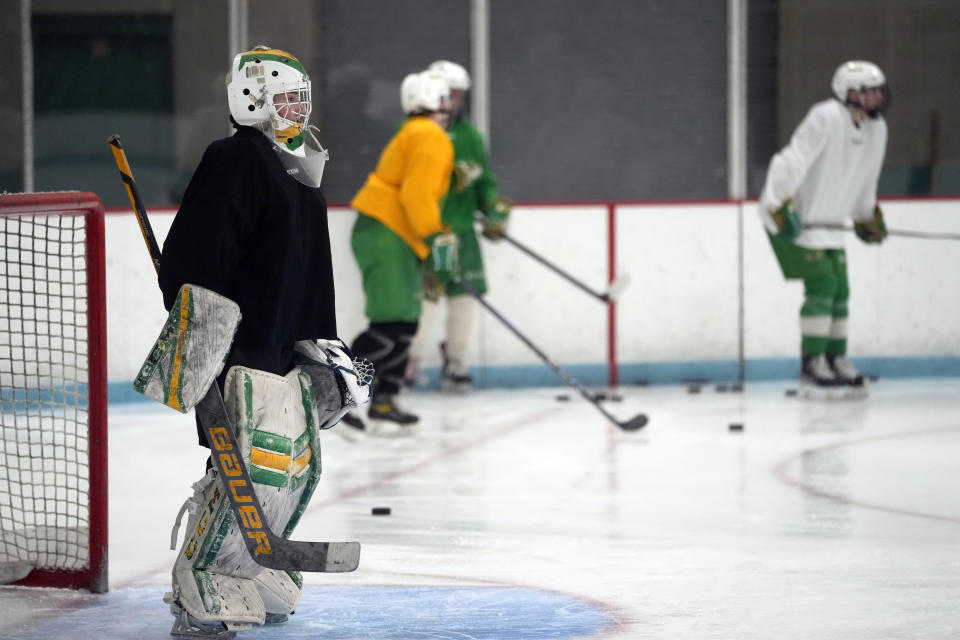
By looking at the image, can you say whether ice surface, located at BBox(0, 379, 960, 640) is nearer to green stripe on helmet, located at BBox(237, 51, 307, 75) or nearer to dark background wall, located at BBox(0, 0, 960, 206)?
green stripe on helmet, located at BBox(237, 51, 307, 75)

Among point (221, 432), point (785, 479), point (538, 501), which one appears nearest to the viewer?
point (221, 432)

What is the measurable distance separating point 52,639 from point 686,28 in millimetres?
6051

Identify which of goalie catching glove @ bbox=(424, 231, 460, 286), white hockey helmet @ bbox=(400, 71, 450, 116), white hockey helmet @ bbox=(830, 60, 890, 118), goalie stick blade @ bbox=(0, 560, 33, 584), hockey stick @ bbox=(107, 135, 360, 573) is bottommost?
goalie stick blade @ bbox=(0, 560, 33, 584)

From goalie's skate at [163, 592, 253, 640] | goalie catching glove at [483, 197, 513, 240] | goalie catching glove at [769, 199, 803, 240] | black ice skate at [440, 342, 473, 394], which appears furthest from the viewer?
black ice skate at [440, 342, 473, 394]

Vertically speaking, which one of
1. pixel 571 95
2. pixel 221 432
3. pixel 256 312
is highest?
pixel 571 95

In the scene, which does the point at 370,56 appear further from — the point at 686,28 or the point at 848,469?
the point at 848,469

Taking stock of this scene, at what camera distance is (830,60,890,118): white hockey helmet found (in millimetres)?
6062

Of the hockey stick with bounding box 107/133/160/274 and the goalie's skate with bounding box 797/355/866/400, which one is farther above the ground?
the hockey stick with bounding box 107/133/160/274

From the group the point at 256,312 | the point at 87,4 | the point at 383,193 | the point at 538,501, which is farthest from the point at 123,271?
the point at 256,312

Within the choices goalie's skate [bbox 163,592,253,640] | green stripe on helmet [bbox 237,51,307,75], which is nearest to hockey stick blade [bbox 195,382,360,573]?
goalie's skate [bbox 163,592,253,640]

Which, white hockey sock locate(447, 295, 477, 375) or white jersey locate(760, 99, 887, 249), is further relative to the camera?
white hockey sock locate(447, 295, 477, 375)

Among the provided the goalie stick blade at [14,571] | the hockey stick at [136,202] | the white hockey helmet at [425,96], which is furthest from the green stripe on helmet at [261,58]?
the white hockey helmet at [425,96]

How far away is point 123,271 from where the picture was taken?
6273 mm

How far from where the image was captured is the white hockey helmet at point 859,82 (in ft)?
19.9
